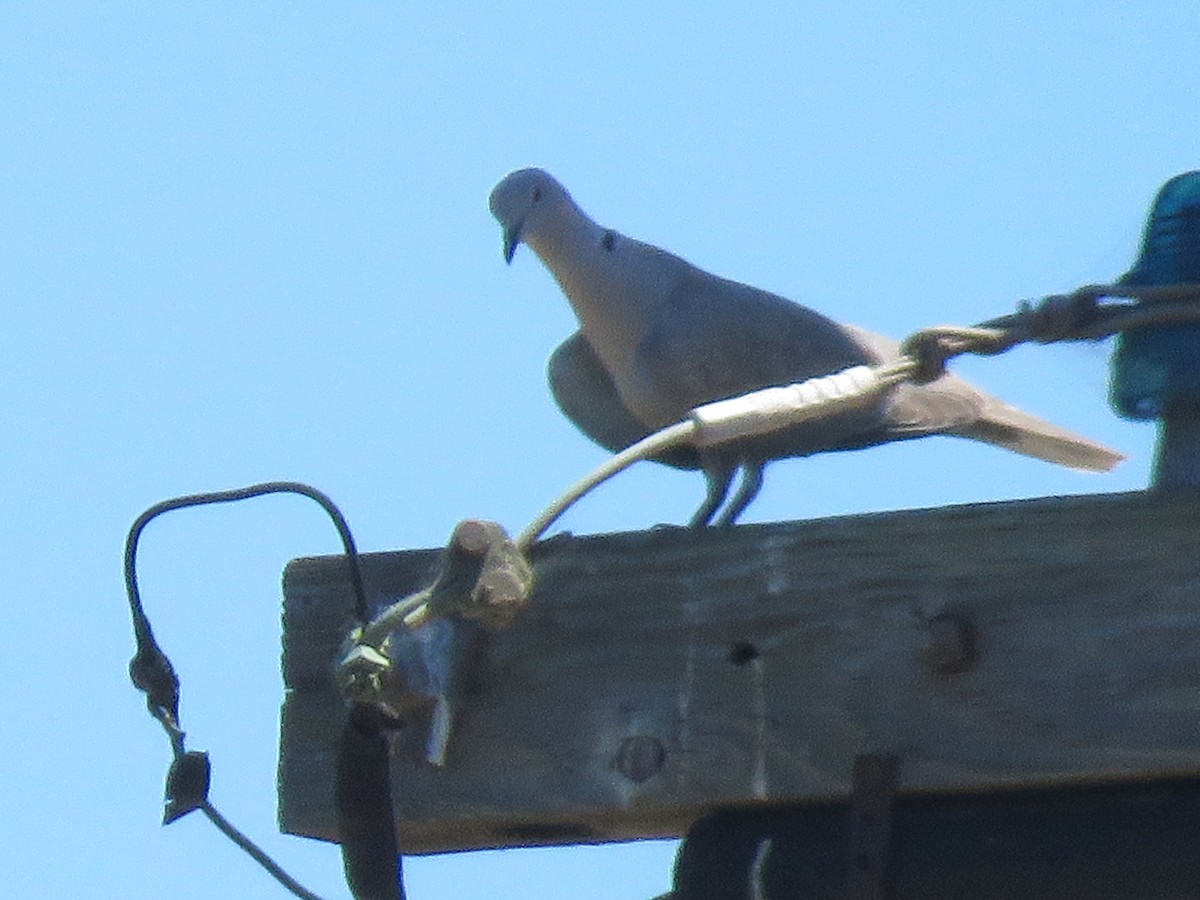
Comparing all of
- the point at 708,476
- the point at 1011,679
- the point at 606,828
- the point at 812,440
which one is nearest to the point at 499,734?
the point at 606,828

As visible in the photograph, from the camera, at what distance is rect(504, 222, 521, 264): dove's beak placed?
535 cm

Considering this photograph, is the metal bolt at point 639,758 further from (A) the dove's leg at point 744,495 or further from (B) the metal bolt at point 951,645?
(A) the dove's leg at point 744,495

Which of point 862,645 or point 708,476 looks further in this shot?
point 708,476

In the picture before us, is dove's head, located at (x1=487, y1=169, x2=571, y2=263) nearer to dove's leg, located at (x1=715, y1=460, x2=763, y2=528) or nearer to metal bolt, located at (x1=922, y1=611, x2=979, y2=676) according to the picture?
dove's leg, located at (x1=715, y1=460, x2=763, y2=528)

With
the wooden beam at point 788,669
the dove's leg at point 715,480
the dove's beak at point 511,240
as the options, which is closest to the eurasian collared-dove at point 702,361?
the dove's leg at point 715,480

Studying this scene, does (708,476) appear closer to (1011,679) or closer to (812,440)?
(812,440)

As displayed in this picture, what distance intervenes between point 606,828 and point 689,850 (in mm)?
78

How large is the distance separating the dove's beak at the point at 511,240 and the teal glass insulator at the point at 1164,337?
3.90m

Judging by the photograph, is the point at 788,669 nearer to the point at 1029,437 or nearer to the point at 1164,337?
the point at 1164,337

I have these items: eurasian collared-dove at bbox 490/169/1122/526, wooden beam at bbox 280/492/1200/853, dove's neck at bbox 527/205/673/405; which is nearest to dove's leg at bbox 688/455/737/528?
eurasian collared-dove at bbox 490/169/1122/526

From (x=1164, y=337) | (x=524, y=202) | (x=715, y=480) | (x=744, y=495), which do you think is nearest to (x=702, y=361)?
(x=715, y=480)

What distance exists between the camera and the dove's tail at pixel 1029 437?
14.8 feet

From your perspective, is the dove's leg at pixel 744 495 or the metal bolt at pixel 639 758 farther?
the dove's leg at pixel 744 495

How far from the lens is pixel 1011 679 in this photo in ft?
4.48
